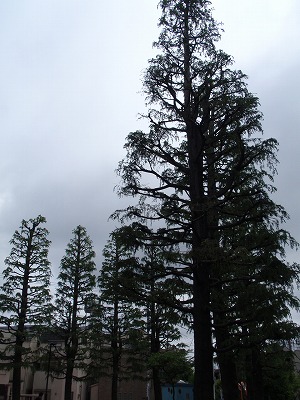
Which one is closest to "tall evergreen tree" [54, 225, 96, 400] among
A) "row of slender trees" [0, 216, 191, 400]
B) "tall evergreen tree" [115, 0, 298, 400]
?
"row of slender trees" [0, 216, 191, 400]

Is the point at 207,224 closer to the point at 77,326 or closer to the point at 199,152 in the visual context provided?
the point at 199,152

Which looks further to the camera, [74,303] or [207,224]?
[74,303]

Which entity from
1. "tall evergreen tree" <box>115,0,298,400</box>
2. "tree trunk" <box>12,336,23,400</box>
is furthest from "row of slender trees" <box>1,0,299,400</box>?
"tree trunk" <box>12,336,23,400</box>

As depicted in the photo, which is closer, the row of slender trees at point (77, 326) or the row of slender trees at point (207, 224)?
the row of slender trees at point (207, 224)

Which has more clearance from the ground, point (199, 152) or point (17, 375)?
point (199, 152)

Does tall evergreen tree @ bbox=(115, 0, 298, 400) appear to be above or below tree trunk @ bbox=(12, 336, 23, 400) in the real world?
above

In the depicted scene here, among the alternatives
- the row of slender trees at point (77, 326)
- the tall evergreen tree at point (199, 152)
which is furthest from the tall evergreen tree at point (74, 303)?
the tall evergreen tree at point (199, 152)

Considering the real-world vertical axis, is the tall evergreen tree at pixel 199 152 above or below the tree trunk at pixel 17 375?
above

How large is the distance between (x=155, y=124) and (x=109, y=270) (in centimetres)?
1341

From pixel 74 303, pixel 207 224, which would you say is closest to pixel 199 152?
pixel 207 224

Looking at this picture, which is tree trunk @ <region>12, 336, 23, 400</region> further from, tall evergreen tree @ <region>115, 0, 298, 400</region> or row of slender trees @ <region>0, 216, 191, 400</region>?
tall evergreen tree @ <region>115, 0, 298, 400</region>

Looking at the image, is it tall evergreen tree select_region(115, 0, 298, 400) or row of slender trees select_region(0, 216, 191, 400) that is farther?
row of slender trees select_region(0, 216, 191, 400)

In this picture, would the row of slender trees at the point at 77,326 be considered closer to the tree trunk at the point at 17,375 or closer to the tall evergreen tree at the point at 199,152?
the tree trunk at the point at 17,375

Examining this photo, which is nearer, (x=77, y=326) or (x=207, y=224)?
(x=207, y=224)
